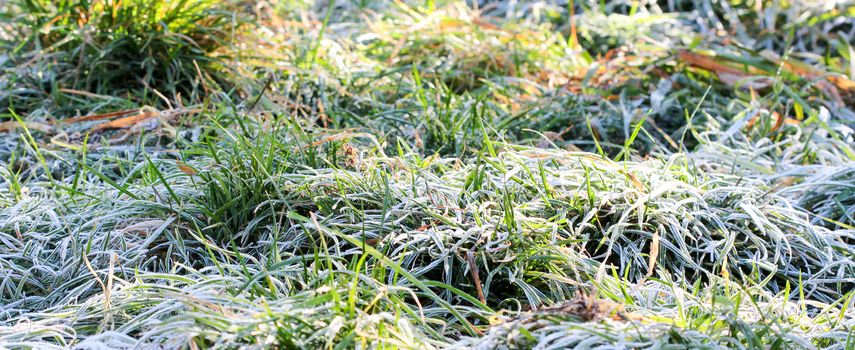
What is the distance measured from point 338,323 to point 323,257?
0.32 m

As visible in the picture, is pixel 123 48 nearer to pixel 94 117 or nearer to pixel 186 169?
pixel 94 117

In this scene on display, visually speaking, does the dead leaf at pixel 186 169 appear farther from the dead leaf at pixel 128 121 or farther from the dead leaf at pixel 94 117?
the dead leaf at pixel 94 117

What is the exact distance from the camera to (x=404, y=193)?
2.19 meters

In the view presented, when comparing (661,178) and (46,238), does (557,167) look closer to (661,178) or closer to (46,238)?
(661,178)

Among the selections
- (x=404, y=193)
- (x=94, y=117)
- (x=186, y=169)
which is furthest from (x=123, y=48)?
(x=404, y=193)

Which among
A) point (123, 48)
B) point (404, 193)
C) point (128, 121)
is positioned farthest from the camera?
point (123, 48)

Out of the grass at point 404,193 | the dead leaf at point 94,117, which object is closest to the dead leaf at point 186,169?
the grass at point 404,193

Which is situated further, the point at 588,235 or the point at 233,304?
the point at 588,235

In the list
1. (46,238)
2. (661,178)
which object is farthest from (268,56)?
(661,178)

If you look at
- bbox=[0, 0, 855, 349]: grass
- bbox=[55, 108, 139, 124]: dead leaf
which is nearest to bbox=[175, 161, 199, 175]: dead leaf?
bbox=[0, 0, 855, 349]: grass

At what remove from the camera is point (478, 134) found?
2852 millimetres

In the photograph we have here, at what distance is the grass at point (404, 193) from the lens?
1.74 m

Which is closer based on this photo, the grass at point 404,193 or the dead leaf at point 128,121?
the grass at point 404,193

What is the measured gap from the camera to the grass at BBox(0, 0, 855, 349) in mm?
1736
